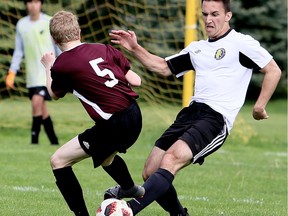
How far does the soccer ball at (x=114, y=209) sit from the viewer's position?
5691 mm

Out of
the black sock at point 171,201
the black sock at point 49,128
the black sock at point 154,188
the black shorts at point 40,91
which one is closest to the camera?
the black sock at point 154,188

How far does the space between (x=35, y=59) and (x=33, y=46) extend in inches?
7.4

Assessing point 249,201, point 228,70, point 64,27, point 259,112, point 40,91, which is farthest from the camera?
point 40,91

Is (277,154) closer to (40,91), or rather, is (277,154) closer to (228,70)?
(40,91)

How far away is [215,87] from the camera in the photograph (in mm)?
6520

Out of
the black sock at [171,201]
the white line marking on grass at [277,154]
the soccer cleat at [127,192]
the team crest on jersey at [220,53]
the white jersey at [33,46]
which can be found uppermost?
the team crest on jersey at [220,53]

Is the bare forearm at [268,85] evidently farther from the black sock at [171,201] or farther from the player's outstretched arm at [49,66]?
the player's outstretched arm at [49,66]

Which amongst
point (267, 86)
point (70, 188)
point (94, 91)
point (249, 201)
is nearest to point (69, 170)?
point (70, 188)

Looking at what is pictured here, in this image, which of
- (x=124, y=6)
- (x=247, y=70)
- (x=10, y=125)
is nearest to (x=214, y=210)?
(x=247, y=70)

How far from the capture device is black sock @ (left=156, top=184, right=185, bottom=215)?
6609 millimetres

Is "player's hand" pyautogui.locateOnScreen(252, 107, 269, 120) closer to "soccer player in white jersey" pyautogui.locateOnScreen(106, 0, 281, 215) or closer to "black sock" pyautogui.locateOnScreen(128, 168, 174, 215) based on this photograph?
"soccer player in white jersey" pyautogui.locateOnScreen(106, 0, 281, 215)

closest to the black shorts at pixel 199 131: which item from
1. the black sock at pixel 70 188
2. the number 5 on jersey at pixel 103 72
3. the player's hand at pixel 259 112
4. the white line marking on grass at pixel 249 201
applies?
the player's hand at pixel 259 112

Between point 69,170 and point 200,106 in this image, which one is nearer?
point 69,170

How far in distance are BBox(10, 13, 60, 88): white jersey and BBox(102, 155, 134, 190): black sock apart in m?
6.19
